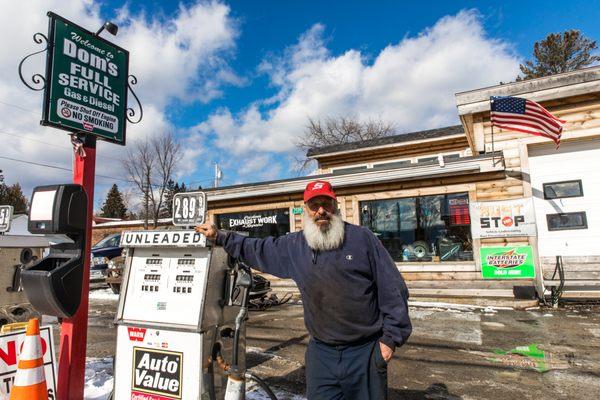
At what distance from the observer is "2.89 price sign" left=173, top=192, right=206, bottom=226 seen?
3.48 meters

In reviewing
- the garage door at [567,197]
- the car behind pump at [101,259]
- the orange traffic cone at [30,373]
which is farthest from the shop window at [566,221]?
the car behind pump at [101,259]

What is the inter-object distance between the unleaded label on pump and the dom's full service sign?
8.53 meters

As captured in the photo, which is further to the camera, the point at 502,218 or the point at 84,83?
the point at 502,218

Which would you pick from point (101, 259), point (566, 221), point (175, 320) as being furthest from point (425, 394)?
point (101, 259)

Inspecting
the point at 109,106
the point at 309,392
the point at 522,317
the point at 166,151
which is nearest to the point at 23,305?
the point at 109,106

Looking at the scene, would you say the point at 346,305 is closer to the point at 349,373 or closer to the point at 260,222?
the point at 349,373

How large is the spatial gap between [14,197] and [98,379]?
2317 inches

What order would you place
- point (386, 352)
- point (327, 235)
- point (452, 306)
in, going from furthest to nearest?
point (452, 306), point (327, 235), point (386, 352)

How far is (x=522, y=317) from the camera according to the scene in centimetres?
819

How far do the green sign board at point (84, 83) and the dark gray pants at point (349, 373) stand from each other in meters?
3.06

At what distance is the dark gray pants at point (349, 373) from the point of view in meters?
2.60

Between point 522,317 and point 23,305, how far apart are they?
27.8ft

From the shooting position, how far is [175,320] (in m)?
3.34

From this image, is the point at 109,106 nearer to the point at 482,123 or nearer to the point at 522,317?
the point at 522,317
